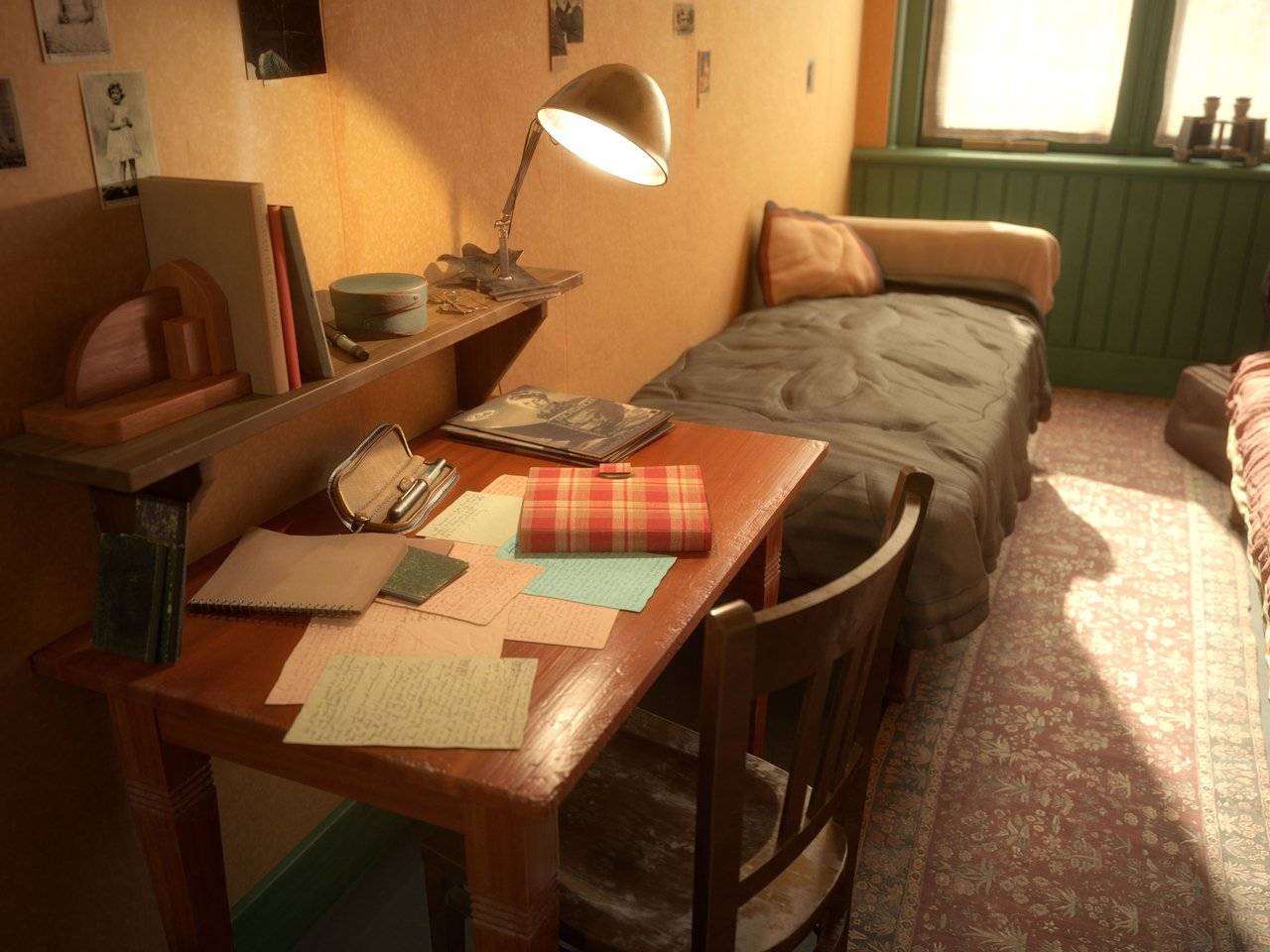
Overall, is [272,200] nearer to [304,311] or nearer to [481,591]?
[304,311]

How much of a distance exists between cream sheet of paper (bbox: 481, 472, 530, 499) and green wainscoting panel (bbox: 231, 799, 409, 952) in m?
0.57

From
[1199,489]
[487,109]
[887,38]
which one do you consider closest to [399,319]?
[487,109]

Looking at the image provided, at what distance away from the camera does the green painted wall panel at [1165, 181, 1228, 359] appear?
12.8 ft

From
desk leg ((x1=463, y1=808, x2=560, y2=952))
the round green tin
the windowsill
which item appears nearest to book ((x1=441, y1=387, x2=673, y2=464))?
the round green tin

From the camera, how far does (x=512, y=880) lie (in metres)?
1.06

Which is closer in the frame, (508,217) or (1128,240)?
(508,217)

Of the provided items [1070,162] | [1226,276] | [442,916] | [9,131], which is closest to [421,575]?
[442,916]

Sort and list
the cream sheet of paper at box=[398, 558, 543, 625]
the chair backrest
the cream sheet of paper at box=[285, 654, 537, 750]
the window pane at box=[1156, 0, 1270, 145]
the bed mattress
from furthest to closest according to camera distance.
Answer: the window pane at box=[1156, 0, 1270, 145], the bed mattress, the cream sheet of paper at box=[398, 558, 543, 625], the cream sheet of paper at box=[285, 654, 537, 750], the chair backrest

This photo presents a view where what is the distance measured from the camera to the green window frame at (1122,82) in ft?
13.0

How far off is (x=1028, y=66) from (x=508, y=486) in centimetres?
340

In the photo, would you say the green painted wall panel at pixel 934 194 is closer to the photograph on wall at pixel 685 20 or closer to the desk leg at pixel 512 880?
the photograph on wall at pixel 685 20

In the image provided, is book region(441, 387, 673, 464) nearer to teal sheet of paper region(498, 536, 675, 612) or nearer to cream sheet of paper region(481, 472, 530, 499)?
cream sheet of paper region(481, 472, 530, 499)

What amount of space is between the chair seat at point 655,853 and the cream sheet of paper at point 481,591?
273 millimetres

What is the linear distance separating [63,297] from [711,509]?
0.86 metres
